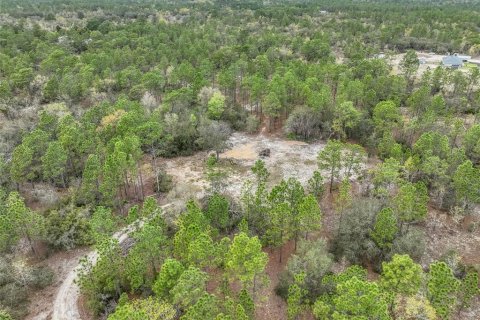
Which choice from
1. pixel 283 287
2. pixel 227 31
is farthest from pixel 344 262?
pixel 227 31

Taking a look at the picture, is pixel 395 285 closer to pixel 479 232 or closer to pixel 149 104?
pixel 479 232

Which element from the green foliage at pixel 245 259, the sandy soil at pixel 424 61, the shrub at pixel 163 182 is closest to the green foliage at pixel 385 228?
the green foliage at pixel 245 259

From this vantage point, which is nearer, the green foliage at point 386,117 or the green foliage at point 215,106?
the green foliage at point 386,117

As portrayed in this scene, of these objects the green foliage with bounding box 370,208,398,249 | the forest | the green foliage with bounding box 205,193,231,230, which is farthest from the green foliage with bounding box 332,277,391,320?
the green foliage with bounding box 205,193,231,230

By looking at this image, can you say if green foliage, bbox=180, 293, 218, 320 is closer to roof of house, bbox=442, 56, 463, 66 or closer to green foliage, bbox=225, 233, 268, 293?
green foliage, bbox=225, 233, 268, 293

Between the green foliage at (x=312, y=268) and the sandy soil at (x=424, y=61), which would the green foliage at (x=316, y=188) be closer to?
the green foliage at (x=312, y=268)

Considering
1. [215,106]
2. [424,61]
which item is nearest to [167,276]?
[215,106]

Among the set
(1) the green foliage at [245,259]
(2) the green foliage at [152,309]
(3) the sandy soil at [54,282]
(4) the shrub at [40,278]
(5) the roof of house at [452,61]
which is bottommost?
(3) the sandy soil at [54,282]

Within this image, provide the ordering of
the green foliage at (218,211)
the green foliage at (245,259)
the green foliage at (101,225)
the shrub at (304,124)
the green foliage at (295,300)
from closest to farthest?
the green foliage at (245,259) → the green foliage at (295,300) → the green foliage at (101,225) → the green foliage at (218,211) → the shrub at (304,124)

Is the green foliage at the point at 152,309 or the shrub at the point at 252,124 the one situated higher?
the shrub at the point at 252,124

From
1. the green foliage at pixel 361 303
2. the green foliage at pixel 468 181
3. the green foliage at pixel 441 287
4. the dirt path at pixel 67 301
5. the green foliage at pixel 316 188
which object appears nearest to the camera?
the green foliage at pixel 361 303
